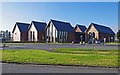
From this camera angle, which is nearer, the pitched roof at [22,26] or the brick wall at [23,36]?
the brick wall at [23,36]

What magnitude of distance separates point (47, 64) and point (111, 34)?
4240 inches

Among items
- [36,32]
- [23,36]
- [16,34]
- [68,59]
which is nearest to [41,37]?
[36,32]

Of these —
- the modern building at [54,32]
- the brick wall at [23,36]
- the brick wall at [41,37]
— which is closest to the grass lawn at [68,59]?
the modern building at [54,32]

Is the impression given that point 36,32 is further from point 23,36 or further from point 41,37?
point 23,36

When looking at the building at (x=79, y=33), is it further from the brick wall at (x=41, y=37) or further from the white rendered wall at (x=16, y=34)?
the white rendered wall at (x=16, y=34)

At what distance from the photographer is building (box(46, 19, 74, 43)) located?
317 feet

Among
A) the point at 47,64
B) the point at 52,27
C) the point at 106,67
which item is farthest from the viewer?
Answer: the point at 52,27

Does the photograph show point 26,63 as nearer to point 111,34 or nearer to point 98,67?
point 98,67

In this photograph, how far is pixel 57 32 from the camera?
96.2m

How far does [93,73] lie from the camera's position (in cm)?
1250

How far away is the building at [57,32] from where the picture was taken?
96.5 m

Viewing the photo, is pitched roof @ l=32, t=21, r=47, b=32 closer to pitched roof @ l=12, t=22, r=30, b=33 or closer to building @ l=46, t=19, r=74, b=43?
building @ l=46, t=19, r=74, b=43

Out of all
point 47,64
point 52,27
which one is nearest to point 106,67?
point 47,64

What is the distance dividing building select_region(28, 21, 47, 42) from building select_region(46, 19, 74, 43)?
2.91 m
